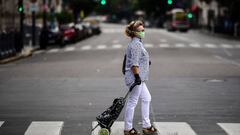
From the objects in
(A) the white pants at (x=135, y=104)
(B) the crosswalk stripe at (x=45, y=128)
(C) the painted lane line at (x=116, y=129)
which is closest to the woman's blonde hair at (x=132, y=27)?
(A) the white pants at (x=135, y=104)

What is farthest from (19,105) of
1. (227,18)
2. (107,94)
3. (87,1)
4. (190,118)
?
(87,1)

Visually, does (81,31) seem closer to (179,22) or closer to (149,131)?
(179,22)

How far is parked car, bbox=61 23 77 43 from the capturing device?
5358 centimetres

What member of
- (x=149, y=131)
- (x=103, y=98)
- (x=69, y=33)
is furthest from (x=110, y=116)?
(x=69, y=33)

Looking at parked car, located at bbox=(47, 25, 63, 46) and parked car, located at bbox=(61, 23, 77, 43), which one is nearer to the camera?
parked car, located at bbox=(47, 25, 63, 46)

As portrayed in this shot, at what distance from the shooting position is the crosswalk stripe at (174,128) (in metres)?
11.5

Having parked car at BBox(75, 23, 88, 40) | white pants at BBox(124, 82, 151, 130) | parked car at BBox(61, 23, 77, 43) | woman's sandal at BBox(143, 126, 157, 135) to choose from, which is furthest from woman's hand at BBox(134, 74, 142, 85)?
parked car at BBox(75, 23, 88, 40)

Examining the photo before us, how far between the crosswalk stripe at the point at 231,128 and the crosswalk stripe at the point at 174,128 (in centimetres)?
58

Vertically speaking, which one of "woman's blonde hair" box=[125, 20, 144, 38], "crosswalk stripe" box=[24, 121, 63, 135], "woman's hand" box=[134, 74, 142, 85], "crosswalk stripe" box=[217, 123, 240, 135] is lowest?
"crosswalk stripe" box=[217, 123, 240, 135]

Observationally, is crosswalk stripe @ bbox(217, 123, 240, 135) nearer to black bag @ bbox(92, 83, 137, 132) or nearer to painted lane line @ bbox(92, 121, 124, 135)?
painted lane line @ bbox(92, 121, 124, 135)

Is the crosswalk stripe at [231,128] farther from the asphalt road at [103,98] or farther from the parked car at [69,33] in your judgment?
the parked car at [69,33]

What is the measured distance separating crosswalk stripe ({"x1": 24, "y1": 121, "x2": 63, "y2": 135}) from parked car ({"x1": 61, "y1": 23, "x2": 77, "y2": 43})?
4019 centimetres

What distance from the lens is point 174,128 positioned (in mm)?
12008

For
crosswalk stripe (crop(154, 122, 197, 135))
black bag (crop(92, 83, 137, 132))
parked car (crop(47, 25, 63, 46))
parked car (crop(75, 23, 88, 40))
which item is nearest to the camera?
black bag (crop(92, 83, 137, 132))
